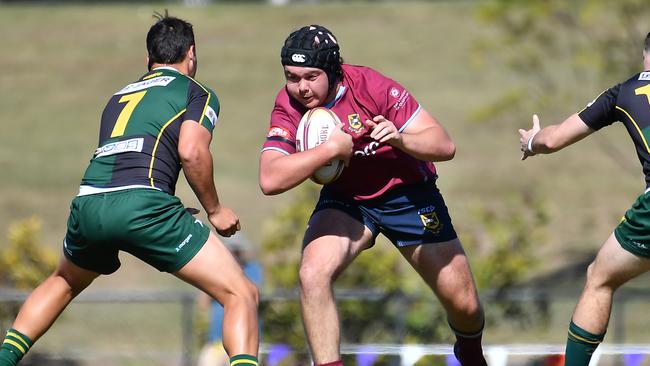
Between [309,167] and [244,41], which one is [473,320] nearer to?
[309,167]

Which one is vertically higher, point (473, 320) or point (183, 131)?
point (183, 131)

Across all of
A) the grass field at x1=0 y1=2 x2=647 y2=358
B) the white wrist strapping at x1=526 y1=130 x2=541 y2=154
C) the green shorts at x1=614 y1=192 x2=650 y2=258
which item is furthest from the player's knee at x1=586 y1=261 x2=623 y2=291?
the grass field at x1=0 y1=2 x2=647 y2=358

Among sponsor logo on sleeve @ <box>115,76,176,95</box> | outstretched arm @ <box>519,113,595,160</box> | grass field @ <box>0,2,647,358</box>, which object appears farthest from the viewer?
grass field @ <box>0,2,647,358</box>

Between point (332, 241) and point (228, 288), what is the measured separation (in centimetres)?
79

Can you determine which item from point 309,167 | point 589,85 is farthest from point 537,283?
point 309,167

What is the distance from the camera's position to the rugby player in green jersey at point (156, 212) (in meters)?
5.73

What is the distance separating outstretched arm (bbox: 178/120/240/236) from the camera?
576cm

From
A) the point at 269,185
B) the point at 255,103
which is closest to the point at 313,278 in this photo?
the point at 269,185

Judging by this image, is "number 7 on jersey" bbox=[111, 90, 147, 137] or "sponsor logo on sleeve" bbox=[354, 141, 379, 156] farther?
"sponsor logo on sleeve" bbox=[354, 141, 379, 156]

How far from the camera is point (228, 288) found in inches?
227

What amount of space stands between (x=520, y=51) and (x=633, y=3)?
2108 mm

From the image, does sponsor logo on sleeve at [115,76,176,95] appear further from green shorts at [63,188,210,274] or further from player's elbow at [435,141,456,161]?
player's elbow at [435,141,456,161]

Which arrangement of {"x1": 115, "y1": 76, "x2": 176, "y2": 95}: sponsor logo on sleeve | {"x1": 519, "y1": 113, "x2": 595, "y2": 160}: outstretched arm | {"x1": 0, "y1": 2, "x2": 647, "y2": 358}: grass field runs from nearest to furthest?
{"x1": 115, "y1": 76, "x2": 176, "y2": 95}: sponsor logo on sleeve, {"x1": 519, "y1": 113, "x2": 595, "y2": 160}: outstretched arm, {"x1": 0, "y1": 2, "x2": 647, "y2": 358}: grass field

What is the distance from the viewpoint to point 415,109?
633 cm
